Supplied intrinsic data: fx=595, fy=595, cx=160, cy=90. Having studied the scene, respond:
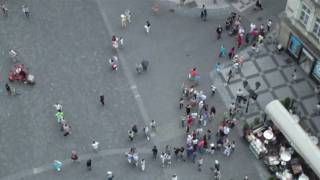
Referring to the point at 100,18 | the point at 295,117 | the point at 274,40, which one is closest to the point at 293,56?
the point at 274,40

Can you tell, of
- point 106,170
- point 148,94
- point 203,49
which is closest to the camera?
point 106,170

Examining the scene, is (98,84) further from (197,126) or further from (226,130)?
(226,130)

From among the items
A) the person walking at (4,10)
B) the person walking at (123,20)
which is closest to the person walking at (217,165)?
the person walking at (123,20)

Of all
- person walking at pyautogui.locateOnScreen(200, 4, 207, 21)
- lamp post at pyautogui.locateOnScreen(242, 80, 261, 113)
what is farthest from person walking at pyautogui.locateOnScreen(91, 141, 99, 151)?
person walking at pyautogui.locateOnScreen(200, 4, 207, 21)

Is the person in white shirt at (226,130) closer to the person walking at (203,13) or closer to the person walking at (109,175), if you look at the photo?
the person walking at (109,175)

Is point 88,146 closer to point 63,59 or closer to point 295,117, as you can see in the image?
point 63,59

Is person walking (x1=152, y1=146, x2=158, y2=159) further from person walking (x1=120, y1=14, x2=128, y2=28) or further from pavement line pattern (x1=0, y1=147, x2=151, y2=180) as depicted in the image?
person walking (x1=120, y1=14, x2=128, y2=28)

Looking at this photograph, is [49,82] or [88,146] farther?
[49,82]

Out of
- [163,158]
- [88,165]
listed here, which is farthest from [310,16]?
[88,165]
